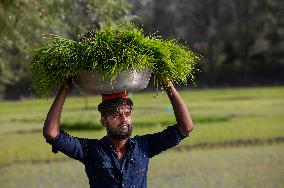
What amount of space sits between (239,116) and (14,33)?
17.5 meters

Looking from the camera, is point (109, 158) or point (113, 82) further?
point (109, 158)

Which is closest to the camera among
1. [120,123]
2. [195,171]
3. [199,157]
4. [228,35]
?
[120,123]

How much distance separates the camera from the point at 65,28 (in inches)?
640

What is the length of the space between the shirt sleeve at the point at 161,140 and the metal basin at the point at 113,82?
0.38 m

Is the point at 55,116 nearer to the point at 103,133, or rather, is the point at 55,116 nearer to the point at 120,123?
the point at 120,123

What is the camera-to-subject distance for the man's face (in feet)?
14.9

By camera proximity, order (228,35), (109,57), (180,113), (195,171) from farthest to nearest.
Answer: (228,35) < (195,171) < (180,113) < (109,57)

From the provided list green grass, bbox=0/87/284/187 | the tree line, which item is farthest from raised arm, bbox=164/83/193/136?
the tree line

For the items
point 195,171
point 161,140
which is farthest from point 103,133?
point 161,140

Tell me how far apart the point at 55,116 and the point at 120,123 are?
393 millimetres

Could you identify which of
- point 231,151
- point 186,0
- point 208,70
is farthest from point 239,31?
point 231,151

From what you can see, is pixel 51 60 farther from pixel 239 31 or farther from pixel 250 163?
pixel 239 31

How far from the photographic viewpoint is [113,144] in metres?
4.66

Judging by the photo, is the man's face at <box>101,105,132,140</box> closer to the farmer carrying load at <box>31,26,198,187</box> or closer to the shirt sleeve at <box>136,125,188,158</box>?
the farmer carrying load at <box>31,26,198,187</box>
